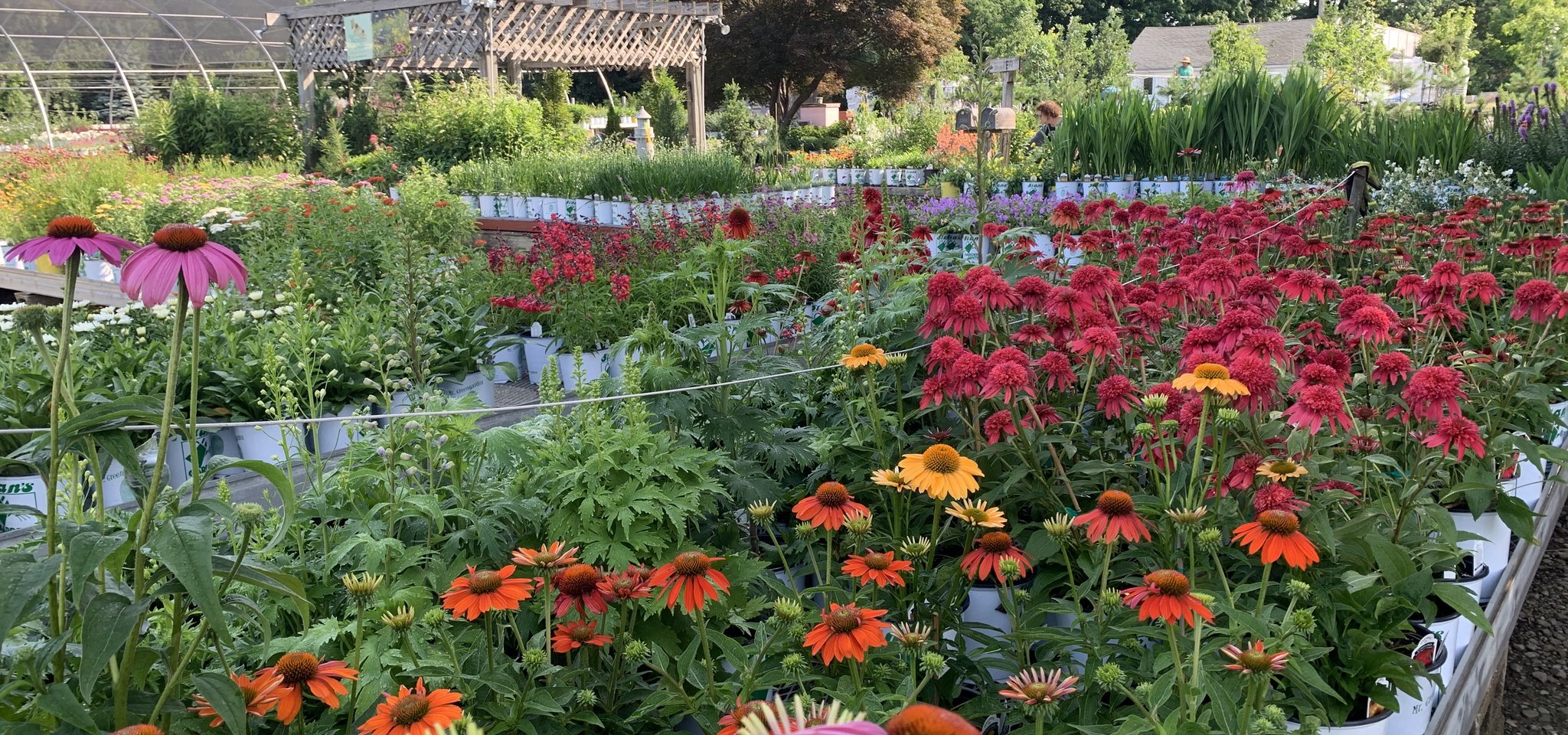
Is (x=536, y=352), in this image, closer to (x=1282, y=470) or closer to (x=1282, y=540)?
(x=1282, y=470)

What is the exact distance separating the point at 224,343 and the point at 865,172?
7.46 m

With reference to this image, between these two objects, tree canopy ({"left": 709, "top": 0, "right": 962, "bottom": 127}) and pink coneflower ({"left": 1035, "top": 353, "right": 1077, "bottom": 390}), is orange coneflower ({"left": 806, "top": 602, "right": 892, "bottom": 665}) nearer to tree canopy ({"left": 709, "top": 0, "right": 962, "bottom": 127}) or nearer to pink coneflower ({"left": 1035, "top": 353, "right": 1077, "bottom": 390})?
pink coneflower ({"left": 1035, "top": 353, "right": 1077, "bottom": 390})

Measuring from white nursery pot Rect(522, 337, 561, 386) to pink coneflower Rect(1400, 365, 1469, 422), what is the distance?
330cm

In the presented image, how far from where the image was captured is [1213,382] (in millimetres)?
1463

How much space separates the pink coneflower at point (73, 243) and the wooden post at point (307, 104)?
12.0 m

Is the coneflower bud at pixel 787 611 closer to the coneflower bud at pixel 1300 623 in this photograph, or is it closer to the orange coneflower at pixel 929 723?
the coneflower bud at pixel 1300 623

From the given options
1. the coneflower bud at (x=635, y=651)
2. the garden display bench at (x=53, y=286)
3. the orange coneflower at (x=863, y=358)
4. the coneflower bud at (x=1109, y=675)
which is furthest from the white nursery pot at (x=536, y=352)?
the coneflower bud at (x=1109, y=675)

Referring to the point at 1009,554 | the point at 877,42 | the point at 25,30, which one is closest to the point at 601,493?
the point at 1009,554

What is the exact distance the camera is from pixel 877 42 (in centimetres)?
2370

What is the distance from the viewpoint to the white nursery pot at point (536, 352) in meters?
4.42

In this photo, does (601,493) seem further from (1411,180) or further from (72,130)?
(72,130)

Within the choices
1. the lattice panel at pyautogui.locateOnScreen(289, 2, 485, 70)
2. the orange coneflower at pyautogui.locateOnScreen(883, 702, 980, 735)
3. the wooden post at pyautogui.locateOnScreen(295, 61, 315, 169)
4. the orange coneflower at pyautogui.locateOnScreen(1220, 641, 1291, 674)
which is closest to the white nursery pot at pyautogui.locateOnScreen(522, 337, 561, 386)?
the orange coneflower at pyautogui.locateOnScreen(1220, 641, 1291, 674)

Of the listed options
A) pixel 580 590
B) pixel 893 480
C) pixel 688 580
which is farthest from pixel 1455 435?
pixel 580 590

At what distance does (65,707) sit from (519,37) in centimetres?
1094
